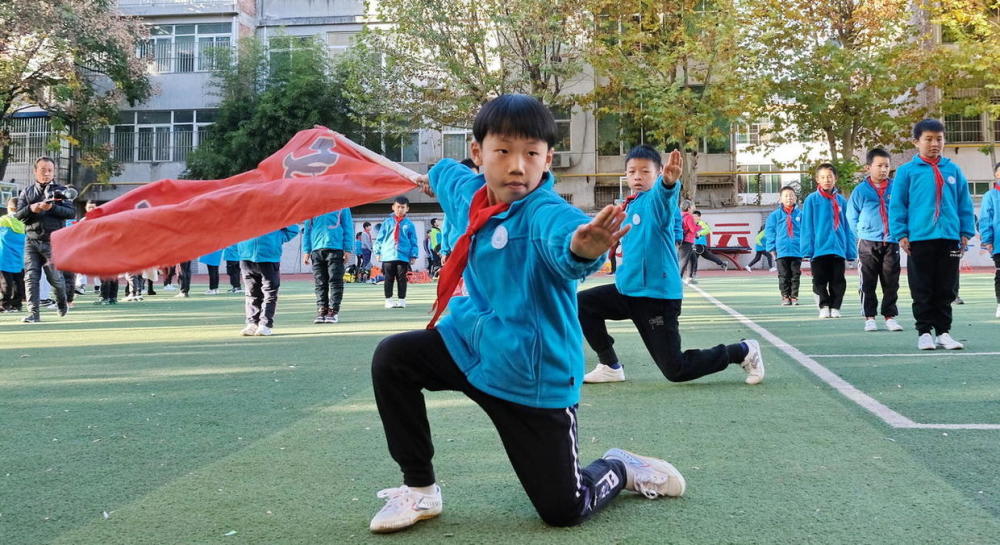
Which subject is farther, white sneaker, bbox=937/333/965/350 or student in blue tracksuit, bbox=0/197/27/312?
student in blue tracksuit, bbox=0/197/27/312

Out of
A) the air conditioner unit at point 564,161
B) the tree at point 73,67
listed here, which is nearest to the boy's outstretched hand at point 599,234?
the tree at point 73,67

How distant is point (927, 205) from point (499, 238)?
5771 millimetres

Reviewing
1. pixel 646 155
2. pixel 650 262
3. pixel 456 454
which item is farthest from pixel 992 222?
pixel 456 454

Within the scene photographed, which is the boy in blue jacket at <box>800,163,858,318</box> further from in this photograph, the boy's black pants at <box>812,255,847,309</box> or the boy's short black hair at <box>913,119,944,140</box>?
the boy's short black hair at <box>913,119,944,140</box>

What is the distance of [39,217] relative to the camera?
11.8 m

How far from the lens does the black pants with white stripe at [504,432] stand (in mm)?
2961

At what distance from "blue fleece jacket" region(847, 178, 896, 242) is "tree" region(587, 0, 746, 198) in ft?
60.2

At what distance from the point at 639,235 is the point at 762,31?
25226 mm

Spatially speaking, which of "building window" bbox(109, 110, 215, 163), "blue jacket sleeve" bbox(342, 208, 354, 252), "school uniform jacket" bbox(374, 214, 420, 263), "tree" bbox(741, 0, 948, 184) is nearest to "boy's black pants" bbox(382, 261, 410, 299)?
"school uniform jacket" bbox(374, 214, 420, 263)

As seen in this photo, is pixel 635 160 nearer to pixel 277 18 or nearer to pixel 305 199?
pixel 305 199

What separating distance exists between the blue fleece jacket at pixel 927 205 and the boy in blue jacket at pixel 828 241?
3.35 meters

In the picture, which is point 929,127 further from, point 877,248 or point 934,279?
point 877,248

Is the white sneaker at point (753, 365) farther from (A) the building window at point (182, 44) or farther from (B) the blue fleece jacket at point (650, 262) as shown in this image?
(A) the building window at point (182, 44)

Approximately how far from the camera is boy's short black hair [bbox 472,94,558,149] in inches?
115
